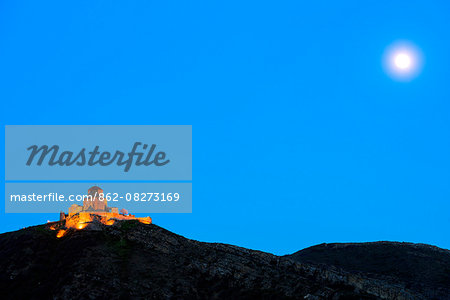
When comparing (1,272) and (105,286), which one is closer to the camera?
(105,286)

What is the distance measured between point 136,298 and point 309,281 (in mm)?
A: 34215

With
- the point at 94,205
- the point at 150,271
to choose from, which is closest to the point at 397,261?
the point at 150,271

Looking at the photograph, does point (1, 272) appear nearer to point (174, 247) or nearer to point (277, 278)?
point (174, 247)

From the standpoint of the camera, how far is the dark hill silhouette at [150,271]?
274 ft

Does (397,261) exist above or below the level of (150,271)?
above

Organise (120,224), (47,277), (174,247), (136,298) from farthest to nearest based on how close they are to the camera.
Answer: (120,224) → (174,247) → (47,277) → (136,298)

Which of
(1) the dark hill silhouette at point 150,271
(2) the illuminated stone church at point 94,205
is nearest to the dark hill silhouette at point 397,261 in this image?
(1) the dark hill silhouette at point 150,271

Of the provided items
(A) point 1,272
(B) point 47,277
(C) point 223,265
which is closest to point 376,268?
(C) point 223,265

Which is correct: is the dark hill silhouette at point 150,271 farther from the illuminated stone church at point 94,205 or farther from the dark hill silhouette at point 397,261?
the illuminated stone church at point 94,205

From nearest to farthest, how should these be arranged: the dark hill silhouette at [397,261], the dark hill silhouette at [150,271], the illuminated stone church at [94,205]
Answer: the dark hill silhouette at [150,271], the dark hill silhouette at [397,261], the illuminated stone church at [94,205]

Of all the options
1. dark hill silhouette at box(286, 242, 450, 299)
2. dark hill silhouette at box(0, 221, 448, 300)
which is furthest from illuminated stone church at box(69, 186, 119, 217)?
dark hill silhouette at box(286, 242, 450, 299)

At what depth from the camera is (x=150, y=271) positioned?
91.4 meters

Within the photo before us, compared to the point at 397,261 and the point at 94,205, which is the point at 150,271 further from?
the point at 397,261

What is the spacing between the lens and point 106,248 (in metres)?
98.5
